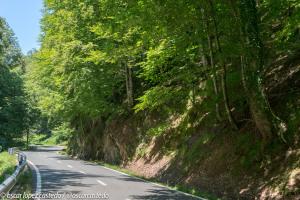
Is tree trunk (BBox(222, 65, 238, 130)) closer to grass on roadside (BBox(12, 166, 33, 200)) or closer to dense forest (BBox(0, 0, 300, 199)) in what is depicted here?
dense forest (BBox(0, 0, 300, 199))

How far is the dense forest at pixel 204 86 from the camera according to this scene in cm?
1348

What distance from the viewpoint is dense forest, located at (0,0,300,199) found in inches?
531

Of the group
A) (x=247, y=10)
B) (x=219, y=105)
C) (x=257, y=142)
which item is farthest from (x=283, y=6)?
(x=219, y=105)

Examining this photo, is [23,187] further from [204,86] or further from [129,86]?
[129,86]

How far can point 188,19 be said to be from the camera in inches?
596

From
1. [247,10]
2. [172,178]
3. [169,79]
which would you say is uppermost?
[247,10]

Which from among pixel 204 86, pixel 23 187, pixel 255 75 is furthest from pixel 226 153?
pixel 23 187

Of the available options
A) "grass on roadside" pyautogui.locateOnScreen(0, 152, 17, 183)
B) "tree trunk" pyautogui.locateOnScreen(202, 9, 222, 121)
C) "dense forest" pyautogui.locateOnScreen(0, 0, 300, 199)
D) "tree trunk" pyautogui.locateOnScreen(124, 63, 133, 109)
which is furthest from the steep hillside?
"grass on roadside" pyautogui.locateOnScreen(0, 152, 17, 183)

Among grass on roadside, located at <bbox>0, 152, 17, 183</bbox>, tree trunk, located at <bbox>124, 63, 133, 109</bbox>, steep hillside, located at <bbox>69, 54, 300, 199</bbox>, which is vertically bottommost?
grass on roadside, located at <bbox>0, 152, 17, 183</bbox>

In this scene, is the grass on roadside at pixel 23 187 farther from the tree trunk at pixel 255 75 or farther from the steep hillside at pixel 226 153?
the tree trunk at pixel 255 75

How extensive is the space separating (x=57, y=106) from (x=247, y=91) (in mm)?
22982

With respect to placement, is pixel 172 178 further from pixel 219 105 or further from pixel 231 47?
pixel 231 47

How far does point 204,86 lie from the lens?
21.0 metres

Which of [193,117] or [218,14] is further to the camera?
[193,117]
